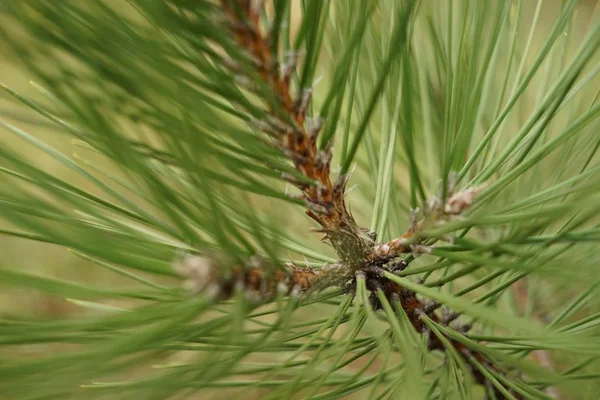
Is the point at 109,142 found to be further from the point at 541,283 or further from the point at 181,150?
the point at 541,283

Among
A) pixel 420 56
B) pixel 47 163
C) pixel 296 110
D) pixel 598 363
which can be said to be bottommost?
pixel 598 363

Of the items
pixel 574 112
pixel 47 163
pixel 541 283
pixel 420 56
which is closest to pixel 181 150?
pixel 420 56

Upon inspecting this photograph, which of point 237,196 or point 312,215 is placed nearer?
point 237,196

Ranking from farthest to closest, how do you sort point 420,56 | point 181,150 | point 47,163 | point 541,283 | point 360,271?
1. point 47,163
2. point 541,283
3. point 420,56
4. point 360,271
5. point 181,150

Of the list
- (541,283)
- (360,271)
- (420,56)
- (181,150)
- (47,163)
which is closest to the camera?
(181,150)

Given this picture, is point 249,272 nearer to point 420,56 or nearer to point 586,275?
point 586,275

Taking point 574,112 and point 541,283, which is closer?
point 574,112

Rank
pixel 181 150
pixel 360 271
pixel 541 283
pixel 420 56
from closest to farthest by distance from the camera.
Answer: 1. pixel 181 150
2. pixel 360 271
3. pixel 420 56
4. pixel 541 283

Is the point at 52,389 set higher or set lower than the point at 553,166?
lower

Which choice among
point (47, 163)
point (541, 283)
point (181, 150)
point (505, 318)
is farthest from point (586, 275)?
point (47, 163)
